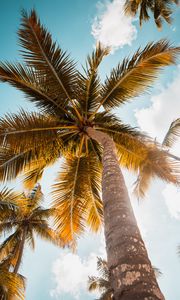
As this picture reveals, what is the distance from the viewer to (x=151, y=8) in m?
13.3

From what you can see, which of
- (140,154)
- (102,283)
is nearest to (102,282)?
(102,283)

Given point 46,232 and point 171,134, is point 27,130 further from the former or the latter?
point 46,232

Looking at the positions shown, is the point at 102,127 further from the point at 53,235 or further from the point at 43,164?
the point at 53,235

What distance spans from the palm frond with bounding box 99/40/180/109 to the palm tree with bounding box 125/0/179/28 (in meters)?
7.18

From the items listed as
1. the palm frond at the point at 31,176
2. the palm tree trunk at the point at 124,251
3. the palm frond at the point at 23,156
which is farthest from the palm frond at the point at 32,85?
the palm tree trunk at the point at 124,251

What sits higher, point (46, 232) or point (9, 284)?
point (9, 284)

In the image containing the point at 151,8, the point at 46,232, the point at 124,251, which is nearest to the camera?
the point at 124,251

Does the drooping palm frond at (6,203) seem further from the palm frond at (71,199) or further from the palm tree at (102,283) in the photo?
the palm tree at (102,283)

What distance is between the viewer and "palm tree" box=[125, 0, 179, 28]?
40.9 feet

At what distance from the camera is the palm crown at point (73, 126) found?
22.5 ft

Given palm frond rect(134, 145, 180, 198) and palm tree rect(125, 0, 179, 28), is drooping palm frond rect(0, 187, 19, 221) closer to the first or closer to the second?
palm frond rect(134, 145, 180, 198)

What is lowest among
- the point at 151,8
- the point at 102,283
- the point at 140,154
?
the point at 102,283

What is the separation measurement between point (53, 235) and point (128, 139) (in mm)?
11125

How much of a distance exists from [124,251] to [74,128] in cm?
528
